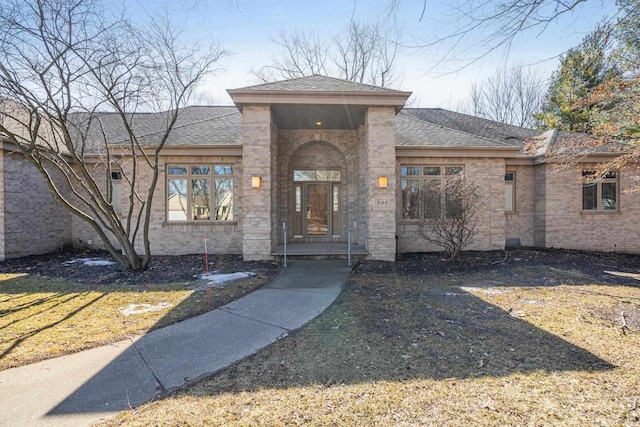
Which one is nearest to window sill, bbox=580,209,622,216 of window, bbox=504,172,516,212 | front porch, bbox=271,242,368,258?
window, bbox=504,172,516,212

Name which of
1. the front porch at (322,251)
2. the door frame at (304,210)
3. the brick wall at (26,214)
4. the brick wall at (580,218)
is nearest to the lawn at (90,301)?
the brick wall at (26,214)

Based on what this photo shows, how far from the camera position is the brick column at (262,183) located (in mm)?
9062

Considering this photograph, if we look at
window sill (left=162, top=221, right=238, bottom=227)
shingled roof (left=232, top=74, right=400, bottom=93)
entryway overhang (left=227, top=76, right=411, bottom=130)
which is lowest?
window sill (left=162, top=221, right=238, bottom=227)

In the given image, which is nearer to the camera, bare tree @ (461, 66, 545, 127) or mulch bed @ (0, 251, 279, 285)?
mulch bed @ (0, 251, 279, 285)

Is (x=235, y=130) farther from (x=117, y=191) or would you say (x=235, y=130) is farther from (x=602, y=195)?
(x=602, y=195)

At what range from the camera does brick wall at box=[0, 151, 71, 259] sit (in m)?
9.65

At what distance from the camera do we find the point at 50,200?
→ 11.1 metres

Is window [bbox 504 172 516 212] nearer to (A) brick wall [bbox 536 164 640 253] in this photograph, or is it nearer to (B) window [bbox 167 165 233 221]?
(A) brick wall [bbox 536 164 640 253]

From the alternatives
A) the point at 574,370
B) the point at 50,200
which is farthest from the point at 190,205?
the point at 574,370

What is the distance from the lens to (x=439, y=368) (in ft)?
11.2

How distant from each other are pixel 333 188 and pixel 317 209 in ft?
3.15

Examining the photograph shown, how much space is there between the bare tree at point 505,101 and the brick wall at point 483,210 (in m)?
18.4

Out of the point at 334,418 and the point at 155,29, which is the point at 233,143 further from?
the point at 334,418

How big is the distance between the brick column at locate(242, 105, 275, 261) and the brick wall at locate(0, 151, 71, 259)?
23.2 feet
